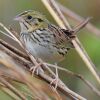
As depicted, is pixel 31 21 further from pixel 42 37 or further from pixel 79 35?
pixel 79 35

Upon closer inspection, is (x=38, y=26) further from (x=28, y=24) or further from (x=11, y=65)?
(x=11, y=65)

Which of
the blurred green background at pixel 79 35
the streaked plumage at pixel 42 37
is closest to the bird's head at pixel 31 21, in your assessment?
the streaked plumage at pixel 42 37

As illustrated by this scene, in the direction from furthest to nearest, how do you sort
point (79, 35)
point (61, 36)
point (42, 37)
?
point (79, 35), point (61, 36), point (42, 37)

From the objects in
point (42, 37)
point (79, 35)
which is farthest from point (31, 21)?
point (79, 35)

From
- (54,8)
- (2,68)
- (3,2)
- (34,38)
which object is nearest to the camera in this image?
(2,68)

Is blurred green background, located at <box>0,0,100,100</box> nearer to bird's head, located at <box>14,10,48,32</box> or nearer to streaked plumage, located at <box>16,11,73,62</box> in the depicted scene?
streaked plumage, located at <box>16,11,73,62</box>

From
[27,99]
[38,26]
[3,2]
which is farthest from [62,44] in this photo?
[27,99]
